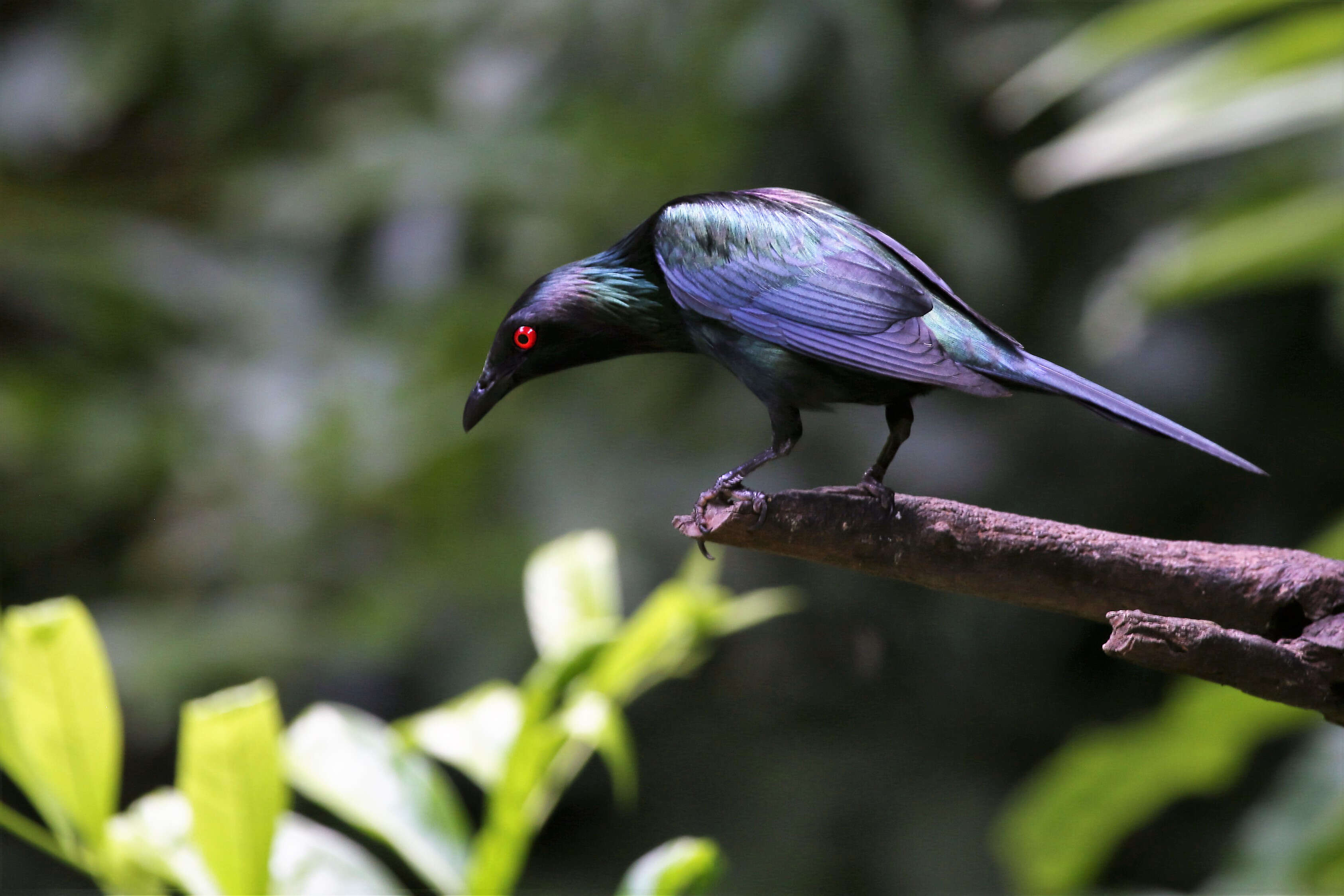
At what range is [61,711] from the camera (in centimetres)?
90

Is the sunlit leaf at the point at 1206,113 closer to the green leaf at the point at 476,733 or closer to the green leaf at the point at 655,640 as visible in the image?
the green leaf at the point at 655,640

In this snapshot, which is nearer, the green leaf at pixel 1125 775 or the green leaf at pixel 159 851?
Result: the green leaf at pixel 159 851

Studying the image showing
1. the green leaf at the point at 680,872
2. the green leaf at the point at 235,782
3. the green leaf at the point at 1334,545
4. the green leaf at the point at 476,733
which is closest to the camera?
the green leaf at the point at 235,782

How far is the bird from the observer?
1.94 feet

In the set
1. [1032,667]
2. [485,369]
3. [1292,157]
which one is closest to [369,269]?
[1032,667]

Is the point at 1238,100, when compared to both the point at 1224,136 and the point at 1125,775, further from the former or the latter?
the point at 1125,775

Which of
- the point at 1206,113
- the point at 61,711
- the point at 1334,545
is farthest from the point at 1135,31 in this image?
the point at 61,711

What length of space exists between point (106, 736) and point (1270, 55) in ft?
4.83

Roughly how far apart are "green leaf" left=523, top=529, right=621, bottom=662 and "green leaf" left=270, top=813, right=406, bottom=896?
0.81ft

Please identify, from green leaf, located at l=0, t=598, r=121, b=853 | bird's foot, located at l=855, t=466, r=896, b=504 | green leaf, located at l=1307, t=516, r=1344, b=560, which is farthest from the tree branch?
green leaf, located at l=1307, t=516, r=1344, b=560

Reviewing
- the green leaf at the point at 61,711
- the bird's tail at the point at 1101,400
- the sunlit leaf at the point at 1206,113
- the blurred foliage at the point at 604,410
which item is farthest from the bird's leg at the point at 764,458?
the blurred foliage at the point at 604,410

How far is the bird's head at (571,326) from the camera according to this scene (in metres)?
0.62

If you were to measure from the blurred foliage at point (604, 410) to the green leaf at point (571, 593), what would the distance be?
0.92m

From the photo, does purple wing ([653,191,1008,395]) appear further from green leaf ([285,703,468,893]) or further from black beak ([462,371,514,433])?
green leaf ([285,703,468,893])
